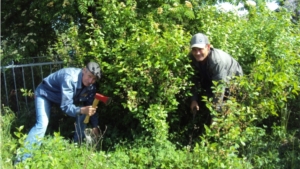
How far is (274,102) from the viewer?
4051 millimetres

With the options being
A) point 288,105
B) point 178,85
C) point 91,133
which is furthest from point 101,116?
point 288,105

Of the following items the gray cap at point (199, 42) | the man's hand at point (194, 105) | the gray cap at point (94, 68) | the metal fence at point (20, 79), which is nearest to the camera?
the gray cap at point (199, 42)

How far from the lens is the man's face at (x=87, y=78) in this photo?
4.12 m

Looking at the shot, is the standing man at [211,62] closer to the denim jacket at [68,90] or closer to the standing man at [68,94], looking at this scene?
the standing man at [68,94]

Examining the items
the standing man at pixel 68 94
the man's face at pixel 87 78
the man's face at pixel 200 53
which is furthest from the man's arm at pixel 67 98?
the man's face at pixel 200 53

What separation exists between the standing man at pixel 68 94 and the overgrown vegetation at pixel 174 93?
0.21m

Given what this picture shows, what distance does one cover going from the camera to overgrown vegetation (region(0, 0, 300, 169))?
11.8 feet

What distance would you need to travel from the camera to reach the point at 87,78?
4.19 meters

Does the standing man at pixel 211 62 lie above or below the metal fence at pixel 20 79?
above

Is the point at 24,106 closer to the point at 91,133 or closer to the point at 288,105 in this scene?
the point at 91,133

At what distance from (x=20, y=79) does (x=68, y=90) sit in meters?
2.87

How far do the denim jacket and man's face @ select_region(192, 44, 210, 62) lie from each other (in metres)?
1.33

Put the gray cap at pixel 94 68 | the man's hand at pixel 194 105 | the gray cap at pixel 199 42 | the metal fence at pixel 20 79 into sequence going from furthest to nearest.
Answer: the metal fence at pixel 20 79 < the man's hand at pixel 194 105 < the gray cap at pixel 94 68 < the gray cap at pixel 199 42

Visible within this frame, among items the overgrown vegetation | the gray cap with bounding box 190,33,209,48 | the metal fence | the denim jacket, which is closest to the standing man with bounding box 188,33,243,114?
the gray cap with bounding box 190,33,209,48
